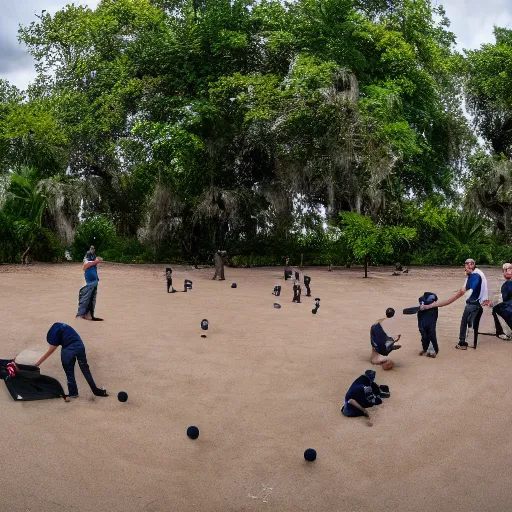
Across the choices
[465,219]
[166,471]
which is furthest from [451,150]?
[166,471]

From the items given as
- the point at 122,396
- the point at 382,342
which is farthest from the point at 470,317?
the point at 122,396

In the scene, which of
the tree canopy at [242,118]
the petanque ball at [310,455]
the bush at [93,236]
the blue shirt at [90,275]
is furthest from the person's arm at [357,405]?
the bush at [93,236]

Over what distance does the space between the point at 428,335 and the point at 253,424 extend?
499 centimetres

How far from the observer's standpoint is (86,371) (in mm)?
9586

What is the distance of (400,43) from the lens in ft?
97.8

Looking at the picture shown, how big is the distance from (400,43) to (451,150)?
889cm

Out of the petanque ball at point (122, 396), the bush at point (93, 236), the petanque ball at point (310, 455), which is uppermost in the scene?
the bush at point (93, 236)

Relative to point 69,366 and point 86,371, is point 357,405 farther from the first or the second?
point 69,366

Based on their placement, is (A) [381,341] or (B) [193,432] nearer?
(B) [193,432]

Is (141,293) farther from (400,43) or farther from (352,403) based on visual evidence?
(400,43)

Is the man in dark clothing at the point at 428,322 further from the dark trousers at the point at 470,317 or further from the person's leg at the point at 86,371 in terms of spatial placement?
the person's leg at the point at 86,371

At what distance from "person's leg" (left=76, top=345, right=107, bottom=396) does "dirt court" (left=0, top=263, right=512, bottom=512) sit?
16 cm

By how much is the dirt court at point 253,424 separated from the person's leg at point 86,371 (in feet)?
0.51

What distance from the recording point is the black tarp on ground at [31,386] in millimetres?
9336
